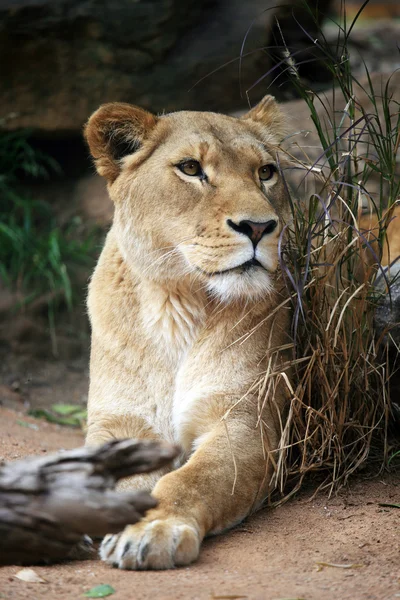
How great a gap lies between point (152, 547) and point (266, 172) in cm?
153

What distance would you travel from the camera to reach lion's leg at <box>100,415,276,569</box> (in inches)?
91.5

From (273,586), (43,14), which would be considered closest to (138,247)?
(273,586)

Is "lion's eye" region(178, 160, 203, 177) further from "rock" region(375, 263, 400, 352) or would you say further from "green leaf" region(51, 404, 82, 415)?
"green leaf" region(51, 404, 82, 415)

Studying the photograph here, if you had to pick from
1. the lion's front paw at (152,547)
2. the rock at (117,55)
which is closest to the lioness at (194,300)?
the lion's front paw at (152,547)

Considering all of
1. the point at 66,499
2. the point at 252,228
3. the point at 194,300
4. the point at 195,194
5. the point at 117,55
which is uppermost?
the point at 117,55

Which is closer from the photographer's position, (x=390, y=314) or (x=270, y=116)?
(x=390, y=314)

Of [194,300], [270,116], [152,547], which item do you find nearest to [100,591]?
[152,547]

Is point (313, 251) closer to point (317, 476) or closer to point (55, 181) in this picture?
point (317, 476)

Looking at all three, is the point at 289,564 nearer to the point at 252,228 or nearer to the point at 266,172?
the point at 252,228

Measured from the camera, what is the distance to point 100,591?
81.8 inches

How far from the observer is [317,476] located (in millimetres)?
3088

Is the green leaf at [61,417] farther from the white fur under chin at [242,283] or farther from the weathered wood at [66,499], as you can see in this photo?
the weathered wood at [66,499]

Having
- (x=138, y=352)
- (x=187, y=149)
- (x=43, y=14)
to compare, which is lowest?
(x=138, y=352)

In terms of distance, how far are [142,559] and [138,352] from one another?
3.17ft
